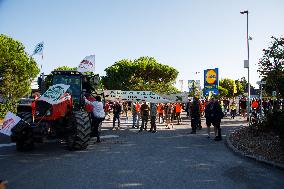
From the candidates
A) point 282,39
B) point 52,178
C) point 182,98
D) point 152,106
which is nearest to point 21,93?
point 182,98

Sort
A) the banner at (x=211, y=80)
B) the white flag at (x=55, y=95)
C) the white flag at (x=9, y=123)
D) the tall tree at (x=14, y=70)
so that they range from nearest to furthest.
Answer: the white flag at (x=9, y=123) → the white flag at (x=55, y=95) → the banner at (x=211, y=80) → the tall tree at (x=14, y=70)

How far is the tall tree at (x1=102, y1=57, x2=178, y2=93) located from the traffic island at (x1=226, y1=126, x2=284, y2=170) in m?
57.2

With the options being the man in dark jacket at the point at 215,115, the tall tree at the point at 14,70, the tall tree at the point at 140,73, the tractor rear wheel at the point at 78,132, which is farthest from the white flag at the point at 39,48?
the tall tree at the point at 140,73

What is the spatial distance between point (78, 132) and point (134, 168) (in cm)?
318

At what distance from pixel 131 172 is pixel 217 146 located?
558 centimetres

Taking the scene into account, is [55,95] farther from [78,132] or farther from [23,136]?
[23,136]

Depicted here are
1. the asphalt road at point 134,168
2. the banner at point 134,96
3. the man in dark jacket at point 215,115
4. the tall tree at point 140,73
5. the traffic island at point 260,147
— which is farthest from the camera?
the tall tree at point 140,73

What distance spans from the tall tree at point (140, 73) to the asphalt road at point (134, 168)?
59.8 meters

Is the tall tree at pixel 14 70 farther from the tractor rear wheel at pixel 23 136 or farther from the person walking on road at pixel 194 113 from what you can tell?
the tractor rear wheel at pixel 23 136

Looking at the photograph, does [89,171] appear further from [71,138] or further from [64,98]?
[64,98]

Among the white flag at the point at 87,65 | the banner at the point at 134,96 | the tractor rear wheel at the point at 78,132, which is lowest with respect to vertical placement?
the tractor rear wheel at the point at 78,132

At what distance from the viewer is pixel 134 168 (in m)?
8.60

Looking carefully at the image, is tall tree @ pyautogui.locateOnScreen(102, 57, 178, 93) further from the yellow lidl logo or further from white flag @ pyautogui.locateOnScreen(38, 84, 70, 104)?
white flag @ pyautogui.locateOnScreen(38, 84, 70, 104)

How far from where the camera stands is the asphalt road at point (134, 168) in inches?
282
